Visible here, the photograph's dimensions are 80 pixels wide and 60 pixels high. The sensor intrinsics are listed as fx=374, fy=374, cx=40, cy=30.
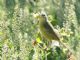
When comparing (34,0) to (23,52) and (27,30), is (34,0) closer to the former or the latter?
(27,30)

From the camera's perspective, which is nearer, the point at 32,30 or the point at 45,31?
the point at 45,31

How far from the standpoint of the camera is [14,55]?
8.57ft

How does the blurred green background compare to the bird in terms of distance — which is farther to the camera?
the blurred green background

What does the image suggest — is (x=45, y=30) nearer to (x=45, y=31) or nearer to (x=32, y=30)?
(x=45, y=31)

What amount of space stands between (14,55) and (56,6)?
7.35 feet

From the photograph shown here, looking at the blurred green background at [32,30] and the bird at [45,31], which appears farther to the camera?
the blurred green background at [32,30]

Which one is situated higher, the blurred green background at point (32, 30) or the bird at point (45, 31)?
the bird at point (45, 31)

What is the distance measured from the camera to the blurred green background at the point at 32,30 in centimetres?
248

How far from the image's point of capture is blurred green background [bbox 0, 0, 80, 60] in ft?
8.13

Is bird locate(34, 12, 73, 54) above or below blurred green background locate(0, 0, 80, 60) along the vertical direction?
above

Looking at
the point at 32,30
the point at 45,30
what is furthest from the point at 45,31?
the point at 32,30

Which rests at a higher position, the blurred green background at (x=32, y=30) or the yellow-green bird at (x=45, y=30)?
the yellow-green bird at (x=45, y=30)

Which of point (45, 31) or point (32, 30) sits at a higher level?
point (45, 31)

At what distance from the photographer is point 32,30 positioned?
3.60 meters
